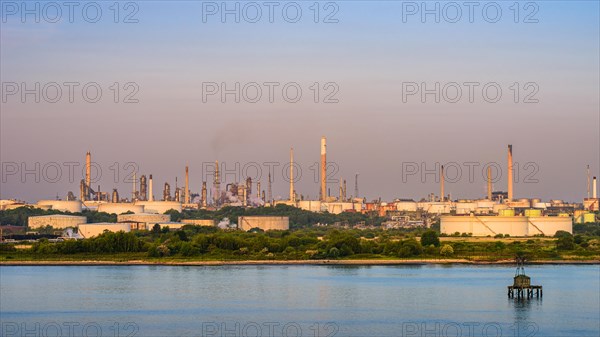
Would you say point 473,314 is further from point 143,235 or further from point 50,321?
point 143,235

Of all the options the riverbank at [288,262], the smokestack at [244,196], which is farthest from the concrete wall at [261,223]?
the riverbank at [288,262]

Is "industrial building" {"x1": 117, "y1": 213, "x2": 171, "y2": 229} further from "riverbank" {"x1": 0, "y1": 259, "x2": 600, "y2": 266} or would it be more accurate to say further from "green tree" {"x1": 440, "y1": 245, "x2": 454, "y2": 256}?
"green tree" {"x1": 440, "y1": 245, "x2": 454, "y2": 256}

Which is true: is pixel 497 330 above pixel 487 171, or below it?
below

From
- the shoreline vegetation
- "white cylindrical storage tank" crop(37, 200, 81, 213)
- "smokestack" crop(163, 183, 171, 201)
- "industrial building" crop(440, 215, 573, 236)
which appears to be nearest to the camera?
the shoreline vegetation

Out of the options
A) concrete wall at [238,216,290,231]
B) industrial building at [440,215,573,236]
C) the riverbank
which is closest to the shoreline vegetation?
the riverbank

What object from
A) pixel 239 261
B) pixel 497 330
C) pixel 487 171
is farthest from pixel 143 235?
pixel 487 171

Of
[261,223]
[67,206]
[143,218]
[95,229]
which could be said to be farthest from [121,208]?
[95,229]

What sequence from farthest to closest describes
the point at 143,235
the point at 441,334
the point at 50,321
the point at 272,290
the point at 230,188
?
1. the point at 230,188
2. the point at 143,235
3. the point at 272,290
4. the point at 50,321
5. the point at 441,334

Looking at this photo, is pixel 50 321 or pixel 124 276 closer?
pixel 50 321

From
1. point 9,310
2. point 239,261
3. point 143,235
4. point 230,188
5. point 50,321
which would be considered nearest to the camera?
point 50,321
